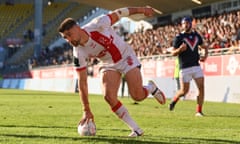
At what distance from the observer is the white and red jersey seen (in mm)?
7391

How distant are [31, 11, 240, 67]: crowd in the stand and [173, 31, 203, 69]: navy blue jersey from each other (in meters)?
7.53

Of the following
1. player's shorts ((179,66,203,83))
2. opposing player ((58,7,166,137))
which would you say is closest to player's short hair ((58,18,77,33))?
opposing player ((58,7,166,137))

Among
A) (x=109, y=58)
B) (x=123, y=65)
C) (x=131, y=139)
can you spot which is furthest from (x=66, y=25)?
(x=131, y=139)

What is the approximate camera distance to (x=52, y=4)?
217 feet

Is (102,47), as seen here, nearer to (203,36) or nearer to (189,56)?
(189,56)

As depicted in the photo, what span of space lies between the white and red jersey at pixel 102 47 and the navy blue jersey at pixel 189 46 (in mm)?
4614

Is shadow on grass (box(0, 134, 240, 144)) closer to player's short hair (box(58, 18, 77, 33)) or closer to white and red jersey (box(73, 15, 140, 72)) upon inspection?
white and red jersey (box(73, 15, 140, 72))

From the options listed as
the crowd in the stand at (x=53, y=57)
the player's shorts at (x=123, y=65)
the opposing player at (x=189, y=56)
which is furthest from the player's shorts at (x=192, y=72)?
the crowd in the stand at (x=53, y=57)

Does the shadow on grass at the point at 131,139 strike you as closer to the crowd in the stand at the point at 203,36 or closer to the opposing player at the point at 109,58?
the opposing player at the point at 109,58

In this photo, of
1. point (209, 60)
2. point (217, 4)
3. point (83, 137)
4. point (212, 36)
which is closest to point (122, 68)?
point (83, 137)

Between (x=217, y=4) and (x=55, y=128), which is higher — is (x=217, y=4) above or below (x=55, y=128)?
above

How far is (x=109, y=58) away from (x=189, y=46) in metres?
4.97

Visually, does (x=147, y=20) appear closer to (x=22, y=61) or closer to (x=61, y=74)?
(x=61, y=74)

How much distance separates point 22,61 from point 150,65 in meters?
35.8
